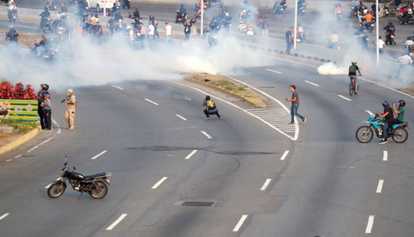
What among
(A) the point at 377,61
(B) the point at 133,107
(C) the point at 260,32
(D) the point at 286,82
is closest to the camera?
(B) the point at 133,107

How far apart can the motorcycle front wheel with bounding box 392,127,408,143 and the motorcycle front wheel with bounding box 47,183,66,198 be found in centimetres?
1368

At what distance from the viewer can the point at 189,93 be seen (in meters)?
41.9

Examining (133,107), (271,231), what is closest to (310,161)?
(271,231)

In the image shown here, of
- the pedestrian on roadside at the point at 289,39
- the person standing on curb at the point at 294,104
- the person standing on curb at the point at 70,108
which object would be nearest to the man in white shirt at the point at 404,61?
the pedestrian on roadside at the point at 289,39

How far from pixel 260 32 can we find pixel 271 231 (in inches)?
1798

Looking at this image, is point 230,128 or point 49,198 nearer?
point 49,198

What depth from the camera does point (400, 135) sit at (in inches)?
1135

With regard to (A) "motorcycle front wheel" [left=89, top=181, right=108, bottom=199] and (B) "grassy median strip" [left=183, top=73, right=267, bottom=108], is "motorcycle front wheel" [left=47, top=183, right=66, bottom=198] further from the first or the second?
(B) "grassy median strip" [left=183, top=73, right=267, bottom=108]

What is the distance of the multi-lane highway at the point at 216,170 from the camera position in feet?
62.6

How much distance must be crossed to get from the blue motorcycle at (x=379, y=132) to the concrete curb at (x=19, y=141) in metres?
13.5

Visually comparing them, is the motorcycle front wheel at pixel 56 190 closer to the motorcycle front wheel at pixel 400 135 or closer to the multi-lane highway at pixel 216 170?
the multi-lane highway at pixel 216 170

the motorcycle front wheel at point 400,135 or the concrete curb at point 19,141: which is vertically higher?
the motorcycle front wheel at point 400,135

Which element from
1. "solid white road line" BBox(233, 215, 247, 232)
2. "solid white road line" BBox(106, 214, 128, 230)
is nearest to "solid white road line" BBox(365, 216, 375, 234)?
"solid white road line" BBox(233, 215, 247, 232)

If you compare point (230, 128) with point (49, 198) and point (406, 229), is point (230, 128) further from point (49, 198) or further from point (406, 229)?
point (406, 229)
